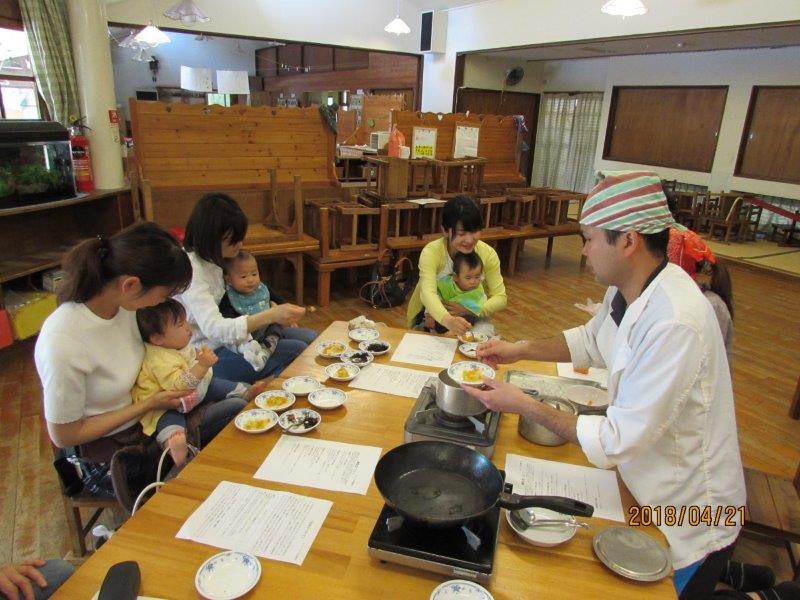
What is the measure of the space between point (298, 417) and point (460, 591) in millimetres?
712

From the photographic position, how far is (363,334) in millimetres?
2146

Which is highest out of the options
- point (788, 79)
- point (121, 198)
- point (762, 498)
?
point (788, 79)

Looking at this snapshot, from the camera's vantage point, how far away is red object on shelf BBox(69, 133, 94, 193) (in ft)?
13.4

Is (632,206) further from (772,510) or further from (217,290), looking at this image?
(217,290)

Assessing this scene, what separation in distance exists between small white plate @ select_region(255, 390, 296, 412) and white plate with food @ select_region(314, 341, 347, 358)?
301mm

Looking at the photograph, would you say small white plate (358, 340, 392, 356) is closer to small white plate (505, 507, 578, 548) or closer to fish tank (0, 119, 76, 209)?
small white plate (505, 507, 578, 548)

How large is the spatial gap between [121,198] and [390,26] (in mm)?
3906

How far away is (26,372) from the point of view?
3289mm

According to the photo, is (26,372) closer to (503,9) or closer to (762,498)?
(762,498)

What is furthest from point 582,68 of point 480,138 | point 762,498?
point 762,498

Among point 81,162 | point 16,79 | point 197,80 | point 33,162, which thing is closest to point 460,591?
point 33,162

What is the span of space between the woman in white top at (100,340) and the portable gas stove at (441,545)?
2.91 feet

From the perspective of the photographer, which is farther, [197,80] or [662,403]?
[197,80]
